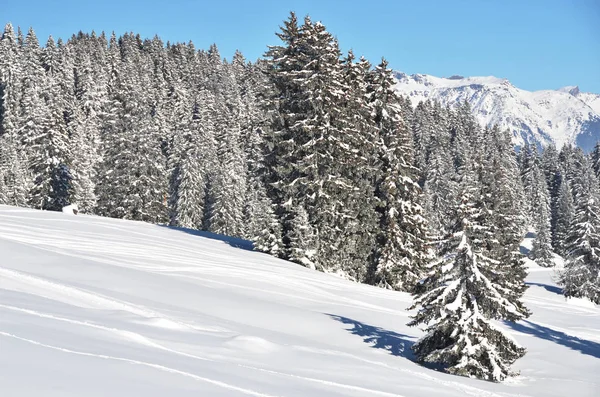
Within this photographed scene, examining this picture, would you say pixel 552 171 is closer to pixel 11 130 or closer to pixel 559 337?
pixel 11 130

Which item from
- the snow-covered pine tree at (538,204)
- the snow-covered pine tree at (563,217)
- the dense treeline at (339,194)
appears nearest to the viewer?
the dense treeline at (339,194)

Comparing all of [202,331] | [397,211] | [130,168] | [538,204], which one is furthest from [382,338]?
[538,204]

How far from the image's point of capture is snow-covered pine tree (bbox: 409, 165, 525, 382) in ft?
38.5

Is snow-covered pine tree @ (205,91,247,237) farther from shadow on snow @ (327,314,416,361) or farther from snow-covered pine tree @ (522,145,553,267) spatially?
shadow on snow @ (327,314,416,361)

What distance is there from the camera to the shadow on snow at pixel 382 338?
12859 millimetres

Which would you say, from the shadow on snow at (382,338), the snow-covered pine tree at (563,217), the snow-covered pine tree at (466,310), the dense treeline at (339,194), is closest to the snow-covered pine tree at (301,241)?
the dense treeline at (339,194)

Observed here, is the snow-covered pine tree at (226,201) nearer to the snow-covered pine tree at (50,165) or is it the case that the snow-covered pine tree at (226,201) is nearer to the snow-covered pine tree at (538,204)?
the snow-covered pine tree at (50,165)

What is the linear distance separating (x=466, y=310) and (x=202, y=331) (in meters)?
5.93

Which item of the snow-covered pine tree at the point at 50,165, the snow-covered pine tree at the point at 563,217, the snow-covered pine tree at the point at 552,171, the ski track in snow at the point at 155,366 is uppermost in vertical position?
the snow-covered pine tree at the point at 552,171

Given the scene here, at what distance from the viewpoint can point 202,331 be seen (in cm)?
998

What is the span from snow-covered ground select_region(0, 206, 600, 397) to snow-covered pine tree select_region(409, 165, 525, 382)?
0.55 meters

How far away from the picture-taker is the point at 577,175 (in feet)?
393

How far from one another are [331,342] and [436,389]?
10.6 feet

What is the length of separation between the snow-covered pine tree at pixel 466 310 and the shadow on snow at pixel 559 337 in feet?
18.9
